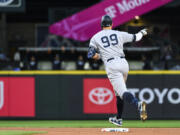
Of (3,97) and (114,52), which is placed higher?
(114,52)

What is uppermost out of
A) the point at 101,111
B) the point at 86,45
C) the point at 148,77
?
the point at 86,45

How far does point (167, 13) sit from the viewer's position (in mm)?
28125

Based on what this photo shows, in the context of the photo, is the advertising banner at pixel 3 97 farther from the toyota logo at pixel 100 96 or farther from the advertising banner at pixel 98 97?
the toyota logo at pixel 100 96

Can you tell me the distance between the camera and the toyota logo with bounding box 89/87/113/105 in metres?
13.3

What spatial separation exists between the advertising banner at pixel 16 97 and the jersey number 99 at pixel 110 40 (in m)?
4.48

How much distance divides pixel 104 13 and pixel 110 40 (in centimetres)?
1020

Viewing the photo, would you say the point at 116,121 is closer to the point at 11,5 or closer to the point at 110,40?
the point at 110,40

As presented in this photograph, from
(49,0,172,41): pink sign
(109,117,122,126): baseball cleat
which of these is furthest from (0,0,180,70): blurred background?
(109,117,122,126): baseball cleat

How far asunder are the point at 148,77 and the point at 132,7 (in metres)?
6.52

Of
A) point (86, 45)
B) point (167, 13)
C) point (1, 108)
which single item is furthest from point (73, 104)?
point (167, 13)

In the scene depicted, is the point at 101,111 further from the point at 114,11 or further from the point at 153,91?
the point at 114,11


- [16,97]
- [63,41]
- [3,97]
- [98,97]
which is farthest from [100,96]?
[63,41]

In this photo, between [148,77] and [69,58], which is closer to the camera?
[148,77]

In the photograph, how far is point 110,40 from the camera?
30.5 feet
